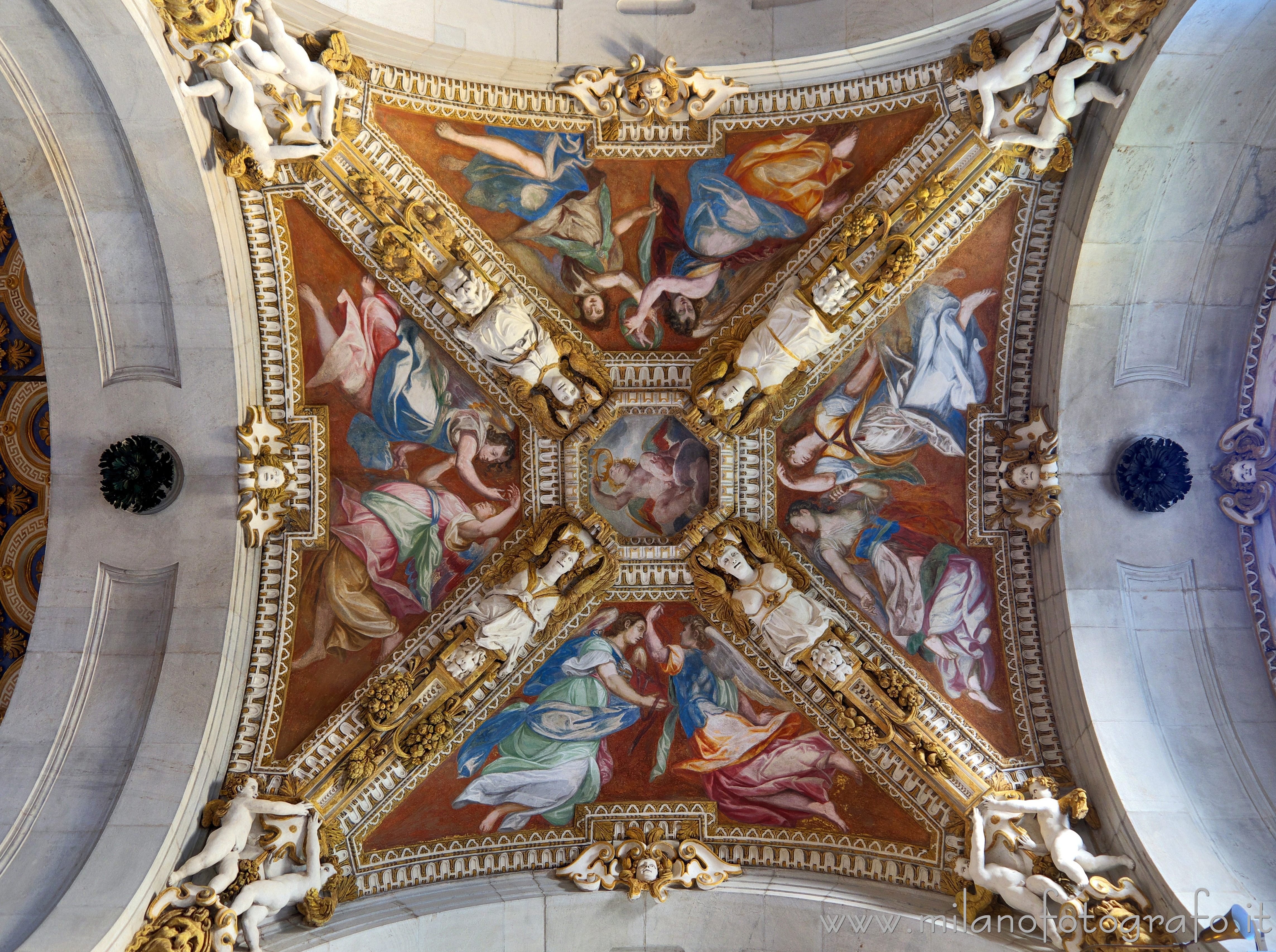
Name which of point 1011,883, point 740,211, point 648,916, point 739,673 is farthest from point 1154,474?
point 648,916

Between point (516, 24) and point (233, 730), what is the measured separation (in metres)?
6.20

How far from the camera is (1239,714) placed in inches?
270

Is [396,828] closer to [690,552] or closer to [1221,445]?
[690,552]

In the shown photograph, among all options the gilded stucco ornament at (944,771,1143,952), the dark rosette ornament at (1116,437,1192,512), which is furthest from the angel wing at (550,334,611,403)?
the gilded stucco ornament at (944,771,1143,952)

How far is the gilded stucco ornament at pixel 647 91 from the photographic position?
6605 millimetres

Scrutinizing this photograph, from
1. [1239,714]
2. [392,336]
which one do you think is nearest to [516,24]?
[392,336]

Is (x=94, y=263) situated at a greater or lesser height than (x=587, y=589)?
greater

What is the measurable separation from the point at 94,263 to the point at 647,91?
15.3 feet

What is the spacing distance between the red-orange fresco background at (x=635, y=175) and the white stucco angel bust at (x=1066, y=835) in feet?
15.0

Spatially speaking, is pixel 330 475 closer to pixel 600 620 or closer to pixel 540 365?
pixel 540 365

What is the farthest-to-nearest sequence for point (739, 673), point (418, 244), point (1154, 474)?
point (739, 673)
point (1154, 474)
point (418, 244)

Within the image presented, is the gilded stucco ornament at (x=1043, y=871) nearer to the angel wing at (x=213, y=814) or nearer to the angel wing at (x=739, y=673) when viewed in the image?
the angel wing at (x=739, y=673)

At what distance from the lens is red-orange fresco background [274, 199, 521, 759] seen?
6.90m

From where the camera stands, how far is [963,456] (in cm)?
720
